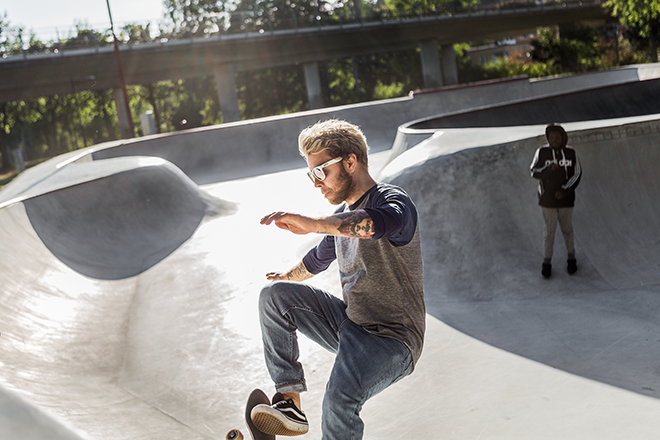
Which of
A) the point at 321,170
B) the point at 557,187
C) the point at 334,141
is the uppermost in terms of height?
the point at 334,141

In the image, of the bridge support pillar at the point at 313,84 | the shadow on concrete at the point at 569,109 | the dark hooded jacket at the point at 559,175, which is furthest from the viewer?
the bridge support pillar at the point at 313,84

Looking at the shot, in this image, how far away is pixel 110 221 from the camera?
923 cm

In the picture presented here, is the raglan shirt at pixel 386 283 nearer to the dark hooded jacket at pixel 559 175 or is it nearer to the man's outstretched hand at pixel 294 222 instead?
the man's outstretched hand at pixel 294 222

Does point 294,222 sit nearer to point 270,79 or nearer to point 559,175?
point 559,175

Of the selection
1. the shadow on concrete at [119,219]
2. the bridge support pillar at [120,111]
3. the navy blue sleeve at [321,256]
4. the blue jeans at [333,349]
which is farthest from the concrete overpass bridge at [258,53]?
the blue jeans at [333,349]

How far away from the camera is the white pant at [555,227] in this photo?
5.91m

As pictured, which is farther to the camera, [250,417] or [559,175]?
[559,175]

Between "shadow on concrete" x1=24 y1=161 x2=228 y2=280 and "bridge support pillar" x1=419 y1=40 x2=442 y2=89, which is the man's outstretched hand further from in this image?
"bridge support pillar" x1=419 y1=40 x2=442 y2=89

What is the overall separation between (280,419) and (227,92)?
41385 mm

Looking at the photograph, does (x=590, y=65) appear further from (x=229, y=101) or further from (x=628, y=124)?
(x=628, y=124)

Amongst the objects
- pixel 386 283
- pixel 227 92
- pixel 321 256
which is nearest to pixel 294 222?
pixel 386 283

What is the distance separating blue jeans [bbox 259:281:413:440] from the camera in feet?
7.86

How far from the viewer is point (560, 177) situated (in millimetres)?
5895

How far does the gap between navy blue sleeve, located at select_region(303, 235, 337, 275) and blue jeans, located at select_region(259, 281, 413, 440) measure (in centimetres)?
23
